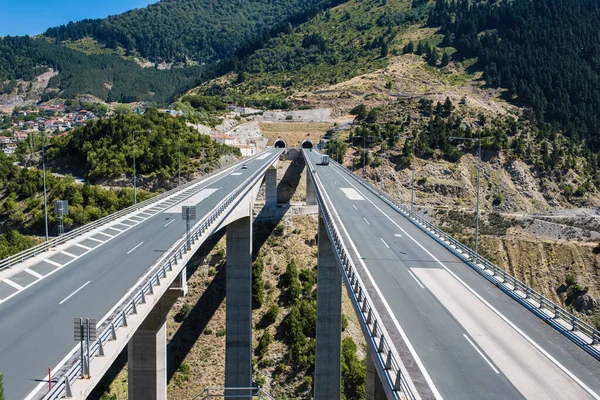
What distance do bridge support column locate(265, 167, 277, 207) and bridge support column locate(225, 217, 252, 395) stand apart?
2223 cm

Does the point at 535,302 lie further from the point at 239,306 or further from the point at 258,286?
the point at 258,286

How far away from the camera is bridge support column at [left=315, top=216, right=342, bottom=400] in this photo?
1435 inches

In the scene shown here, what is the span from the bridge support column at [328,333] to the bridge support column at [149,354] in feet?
51.8

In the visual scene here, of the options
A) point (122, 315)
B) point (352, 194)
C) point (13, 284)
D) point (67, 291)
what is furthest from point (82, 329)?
point (352, 194)

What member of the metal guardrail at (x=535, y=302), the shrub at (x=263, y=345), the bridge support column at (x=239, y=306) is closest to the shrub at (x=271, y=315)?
the shrub at (x=263, y=345)

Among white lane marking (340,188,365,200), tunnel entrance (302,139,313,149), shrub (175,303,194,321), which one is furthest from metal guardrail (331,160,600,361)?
tunnel entrance (302,139,313,149)

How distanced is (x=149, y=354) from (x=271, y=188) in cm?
4524

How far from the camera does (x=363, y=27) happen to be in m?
196

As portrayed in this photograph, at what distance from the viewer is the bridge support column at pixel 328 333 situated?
36438 millimetres

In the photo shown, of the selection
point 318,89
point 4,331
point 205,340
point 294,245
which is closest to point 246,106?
point 318,89

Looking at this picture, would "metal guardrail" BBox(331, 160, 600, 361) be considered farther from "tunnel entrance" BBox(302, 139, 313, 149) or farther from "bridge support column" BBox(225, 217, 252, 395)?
"tunnel entrance" BBox(302, 139, 313, 149)

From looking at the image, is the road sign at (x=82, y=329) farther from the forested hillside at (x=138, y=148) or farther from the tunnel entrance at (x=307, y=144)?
the tunnel entrance at (x=307, y=144)

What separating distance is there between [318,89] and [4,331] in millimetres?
139084

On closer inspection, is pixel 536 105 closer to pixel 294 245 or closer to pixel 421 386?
pixel 294 245
